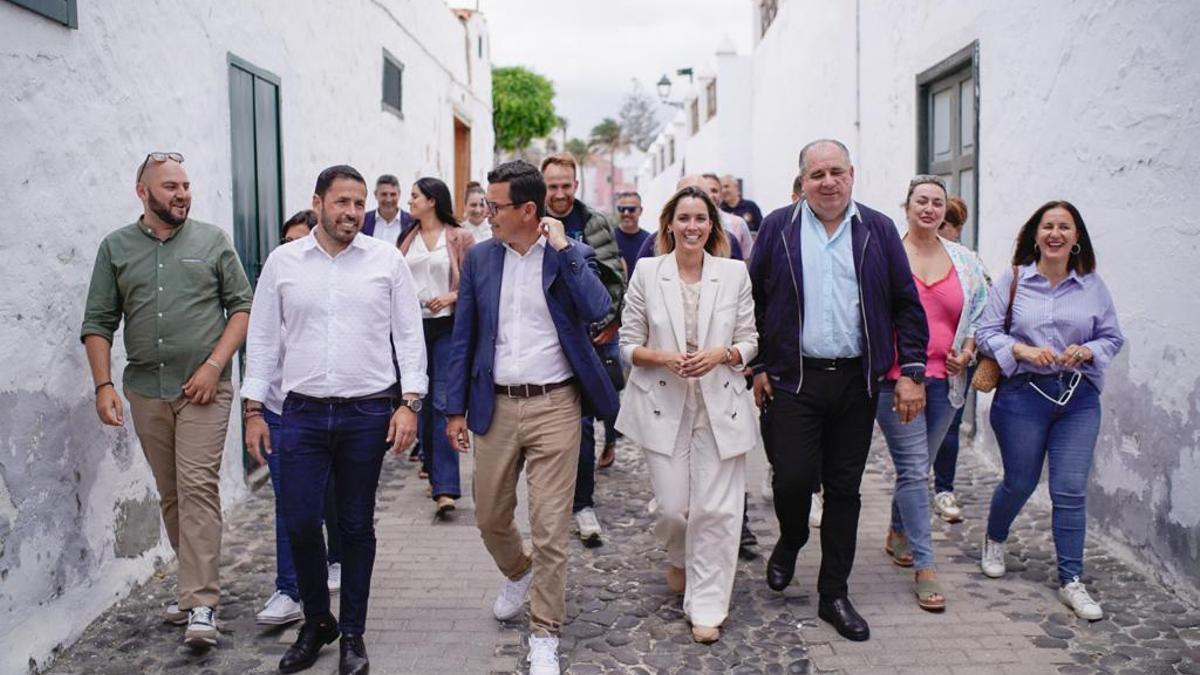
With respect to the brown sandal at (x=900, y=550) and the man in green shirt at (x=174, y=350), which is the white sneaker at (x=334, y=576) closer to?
the man in green shirt at (x=174, y=350)

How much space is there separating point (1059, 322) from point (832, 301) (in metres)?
1.17

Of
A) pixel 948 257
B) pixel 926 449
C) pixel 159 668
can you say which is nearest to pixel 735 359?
pixel 926 449

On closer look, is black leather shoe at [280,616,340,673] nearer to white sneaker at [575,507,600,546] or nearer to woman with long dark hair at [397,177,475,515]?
white sneaker at [575,507,600,546]

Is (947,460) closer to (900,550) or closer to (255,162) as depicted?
(900,550)

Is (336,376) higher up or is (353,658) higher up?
(336,376)

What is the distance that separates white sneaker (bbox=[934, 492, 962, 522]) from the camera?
5777 mm

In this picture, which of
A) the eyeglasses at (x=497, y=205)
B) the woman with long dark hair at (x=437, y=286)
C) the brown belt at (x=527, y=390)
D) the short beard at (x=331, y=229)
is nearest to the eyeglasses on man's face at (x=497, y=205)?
the eyeglasses at (x=497, y=205)

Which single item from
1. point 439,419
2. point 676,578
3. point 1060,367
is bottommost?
point 676,578

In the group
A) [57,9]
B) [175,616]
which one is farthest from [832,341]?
[57,9]

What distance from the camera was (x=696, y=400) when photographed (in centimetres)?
430

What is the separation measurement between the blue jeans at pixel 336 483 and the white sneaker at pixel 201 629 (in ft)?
1.47

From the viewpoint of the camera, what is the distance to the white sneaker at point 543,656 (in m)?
3.80

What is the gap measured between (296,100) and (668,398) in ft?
14.7

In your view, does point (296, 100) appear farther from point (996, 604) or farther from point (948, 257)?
point (996, 604)
